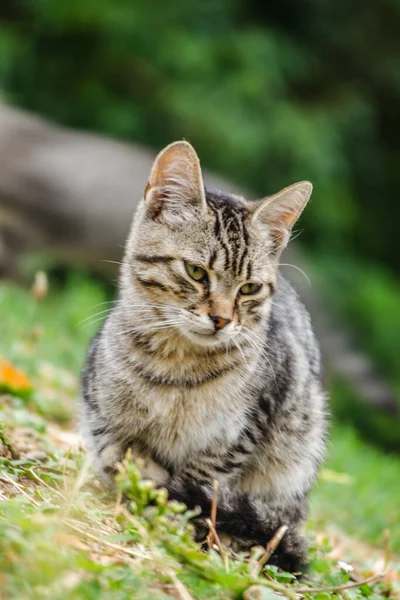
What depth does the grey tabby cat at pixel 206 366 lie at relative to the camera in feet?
9.74

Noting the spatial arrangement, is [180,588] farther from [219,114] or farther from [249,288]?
[219,114]

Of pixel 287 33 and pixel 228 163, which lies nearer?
pixel 228 163

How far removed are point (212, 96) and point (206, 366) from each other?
6.89 meters

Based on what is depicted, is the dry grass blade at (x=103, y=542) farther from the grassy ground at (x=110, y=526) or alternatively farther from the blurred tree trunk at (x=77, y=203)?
the blurred tree trunk at (x=77, y=203)

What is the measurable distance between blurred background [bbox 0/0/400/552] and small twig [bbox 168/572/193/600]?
527 centimetres

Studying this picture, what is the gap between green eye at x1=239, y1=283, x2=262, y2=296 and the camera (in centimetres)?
311

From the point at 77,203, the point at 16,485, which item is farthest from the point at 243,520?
the point at 77,203

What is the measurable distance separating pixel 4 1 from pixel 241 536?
8.81 m

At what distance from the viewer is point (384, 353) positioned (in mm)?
8984

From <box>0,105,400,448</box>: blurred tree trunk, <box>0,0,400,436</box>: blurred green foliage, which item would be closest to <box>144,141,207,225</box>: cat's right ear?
<box>0,105,400,448</box>: blurred tree trunk

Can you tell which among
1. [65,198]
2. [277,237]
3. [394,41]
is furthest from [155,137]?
[277,237]

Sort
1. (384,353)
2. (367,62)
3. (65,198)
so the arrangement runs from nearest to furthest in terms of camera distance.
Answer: (65,198)
(384,353)
(367,62)

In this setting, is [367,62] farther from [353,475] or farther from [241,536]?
[241,536]

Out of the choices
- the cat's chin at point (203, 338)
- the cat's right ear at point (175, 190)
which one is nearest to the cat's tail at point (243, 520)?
the cat's chin at point (203, 338)
